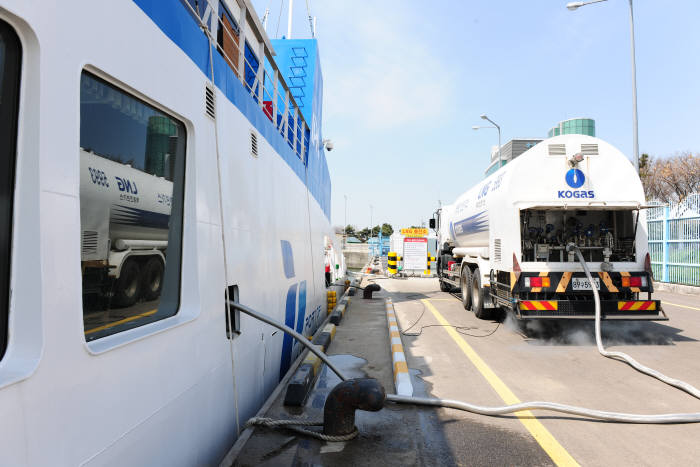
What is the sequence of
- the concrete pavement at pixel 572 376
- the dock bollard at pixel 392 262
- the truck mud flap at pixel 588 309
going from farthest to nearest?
the dock bollard at pixel 392 262
the truck mud flap at pixel 588 309
the concrete pavement at pixel 572 376

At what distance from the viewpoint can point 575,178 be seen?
22.4 feet

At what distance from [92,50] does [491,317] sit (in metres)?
8.64

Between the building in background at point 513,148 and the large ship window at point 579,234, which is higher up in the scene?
the building in background at point 513,148

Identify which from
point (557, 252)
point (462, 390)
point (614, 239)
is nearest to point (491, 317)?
point (557, 252)

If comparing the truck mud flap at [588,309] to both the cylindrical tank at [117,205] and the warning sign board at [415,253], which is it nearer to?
the cylindrical tank at [117,205]

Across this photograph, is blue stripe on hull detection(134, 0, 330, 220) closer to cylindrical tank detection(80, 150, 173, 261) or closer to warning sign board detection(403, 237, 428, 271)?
cylindrical tank detection(80, 150, 173, 261)

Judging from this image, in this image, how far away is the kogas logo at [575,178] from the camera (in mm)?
6820

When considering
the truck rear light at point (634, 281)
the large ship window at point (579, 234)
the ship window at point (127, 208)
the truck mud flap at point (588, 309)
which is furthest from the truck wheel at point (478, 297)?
the ship window at point (127, 208)

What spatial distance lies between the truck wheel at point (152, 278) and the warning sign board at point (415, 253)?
17765mm

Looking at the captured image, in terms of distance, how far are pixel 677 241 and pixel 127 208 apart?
17.2 meters

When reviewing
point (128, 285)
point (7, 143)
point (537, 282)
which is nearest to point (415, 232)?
point (537, 282)

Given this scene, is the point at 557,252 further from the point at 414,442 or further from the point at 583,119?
the point at 583,119

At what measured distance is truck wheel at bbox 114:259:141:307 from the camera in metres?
2.23

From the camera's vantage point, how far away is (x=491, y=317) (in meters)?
9.02
